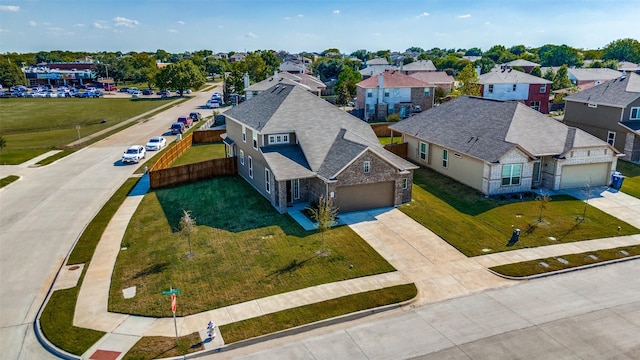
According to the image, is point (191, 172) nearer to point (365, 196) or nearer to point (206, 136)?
point (365, 196)

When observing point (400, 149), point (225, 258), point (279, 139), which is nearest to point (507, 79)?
point (400, 149)

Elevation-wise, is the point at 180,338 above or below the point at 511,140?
below

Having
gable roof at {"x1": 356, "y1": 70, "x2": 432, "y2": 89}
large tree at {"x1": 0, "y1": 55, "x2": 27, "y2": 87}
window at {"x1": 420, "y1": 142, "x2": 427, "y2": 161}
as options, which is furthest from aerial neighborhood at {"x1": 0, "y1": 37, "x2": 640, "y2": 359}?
large tree at {"x1": 0, "y1": 55, "x2": 27, "y2": 87}

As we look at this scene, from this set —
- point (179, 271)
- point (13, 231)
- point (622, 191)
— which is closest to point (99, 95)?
point (13, 231)

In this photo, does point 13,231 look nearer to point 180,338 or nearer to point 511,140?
point 180,338

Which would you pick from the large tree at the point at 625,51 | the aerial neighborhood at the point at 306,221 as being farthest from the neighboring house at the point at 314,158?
the large tree at the point at 625,51

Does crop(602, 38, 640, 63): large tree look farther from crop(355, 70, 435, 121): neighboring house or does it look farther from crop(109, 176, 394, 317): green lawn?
crop(109, 176, 394, 317): green lawn

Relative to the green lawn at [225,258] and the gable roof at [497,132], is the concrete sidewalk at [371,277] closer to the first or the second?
the green lawn at [225,258]
